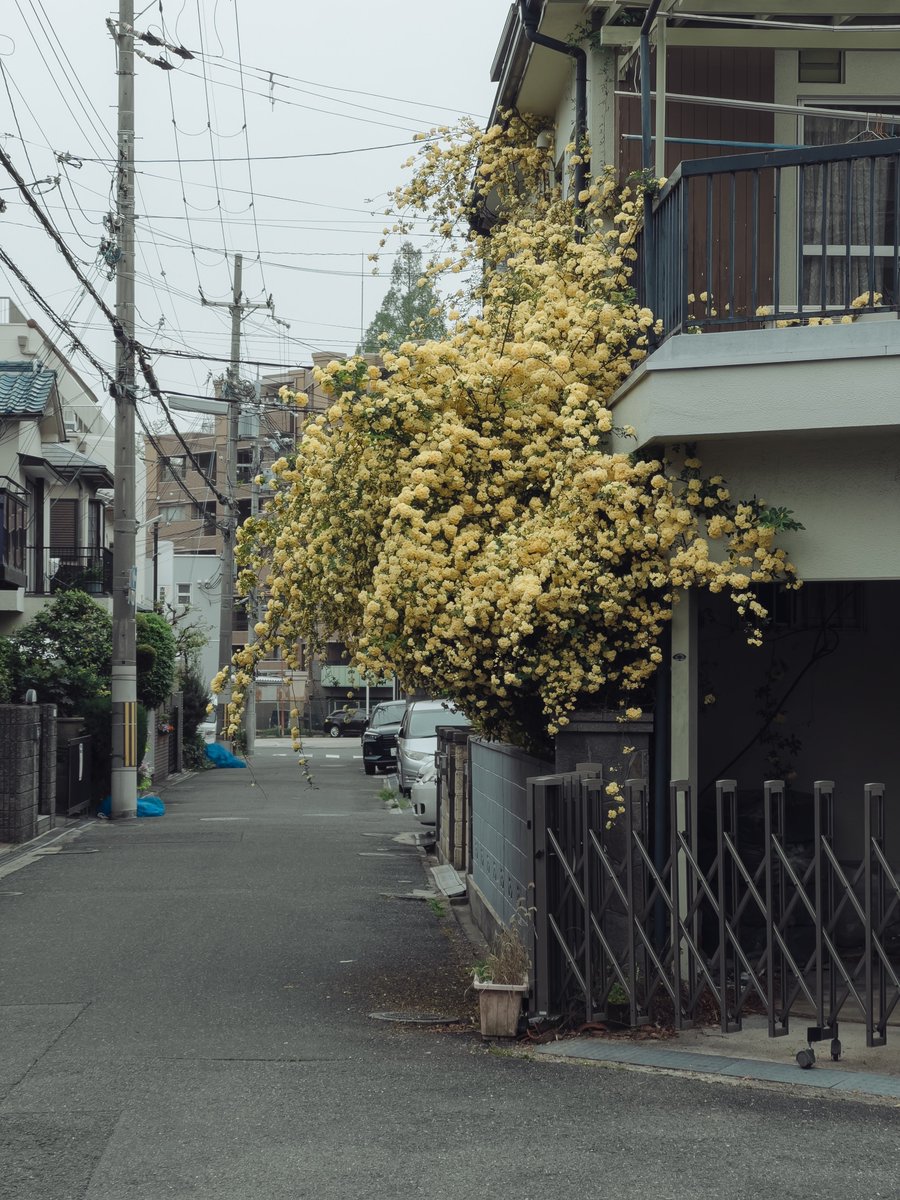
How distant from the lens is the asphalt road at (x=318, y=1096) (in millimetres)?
5562

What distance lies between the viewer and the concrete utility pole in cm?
2311

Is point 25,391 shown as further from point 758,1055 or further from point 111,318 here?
point 758,1055

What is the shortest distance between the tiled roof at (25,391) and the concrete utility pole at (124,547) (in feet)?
21.3

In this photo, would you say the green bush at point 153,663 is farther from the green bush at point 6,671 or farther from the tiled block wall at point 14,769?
the tiled block wall at point 14,769

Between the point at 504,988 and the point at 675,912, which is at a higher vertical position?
the point at 675,912

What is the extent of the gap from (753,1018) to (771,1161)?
2587 mm

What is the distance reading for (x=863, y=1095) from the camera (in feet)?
21.9

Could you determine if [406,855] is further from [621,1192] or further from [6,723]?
[621,1192]

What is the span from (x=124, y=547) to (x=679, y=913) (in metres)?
17.0

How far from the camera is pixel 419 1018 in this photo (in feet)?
28.5

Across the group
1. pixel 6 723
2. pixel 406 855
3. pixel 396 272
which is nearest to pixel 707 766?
pixel 406 855

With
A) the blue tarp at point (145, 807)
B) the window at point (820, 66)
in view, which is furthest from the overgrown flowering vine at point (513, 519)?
the blue tarp at point (145, 807)

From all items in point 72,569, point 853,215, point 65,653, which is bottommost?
point 65,653

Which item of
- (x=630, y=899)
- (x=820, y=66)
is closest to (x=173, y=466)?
(x=820, y=66)
